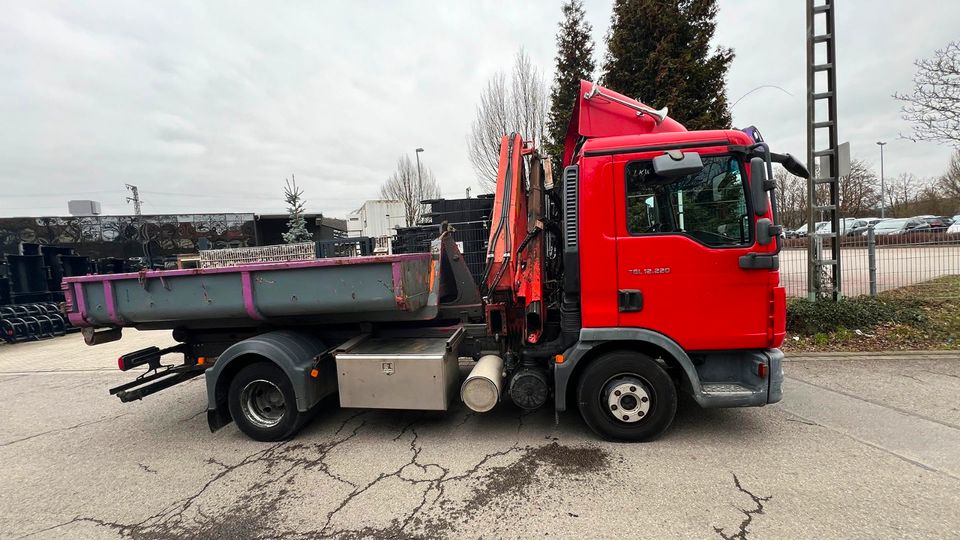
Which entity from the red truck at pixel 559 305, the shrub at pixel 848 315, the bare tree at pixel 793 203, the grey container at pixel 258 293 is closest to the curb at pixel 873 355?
the shrub at pixel 848 315

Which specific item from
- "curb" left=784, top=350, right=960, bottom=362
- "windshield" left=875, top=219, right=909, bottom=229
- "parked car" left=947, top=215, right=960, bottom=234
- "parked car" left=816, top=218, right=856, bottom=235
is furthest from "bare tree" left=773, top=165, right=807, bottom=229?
"curb" left=784, top=350, right=960, bottom=362

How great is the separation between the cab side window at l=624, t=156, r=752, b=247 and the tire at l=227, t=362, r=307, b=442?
3570 mm

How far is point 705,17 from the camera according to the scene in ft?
29.4

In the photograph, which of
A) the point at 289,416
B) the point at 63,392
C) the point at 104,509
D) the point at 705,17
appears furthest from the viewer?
the point at 705,17

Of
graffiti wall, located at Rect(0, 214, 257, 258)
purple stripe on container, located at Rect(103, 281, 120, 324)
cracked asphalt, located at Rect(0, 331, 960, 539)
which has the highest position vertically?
graffiti wall, located at Rect(0, 214, 257, 258)

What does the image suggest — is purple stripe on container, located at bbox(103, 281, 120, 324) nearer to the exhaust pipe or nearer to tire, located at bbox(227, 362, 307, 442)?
tire, located at bbox(227, 362, 307, 442)

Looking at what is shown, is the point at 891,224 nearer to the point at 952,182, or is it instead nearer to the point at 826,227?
the point at 952,182

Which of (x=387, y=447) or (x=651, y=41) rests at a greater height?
(x=651, y=41)

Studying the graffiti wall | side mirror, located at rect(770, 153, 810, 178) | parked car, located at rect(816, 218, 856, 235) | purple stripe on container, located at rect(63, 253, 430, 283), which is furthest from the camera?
the graffiti wall

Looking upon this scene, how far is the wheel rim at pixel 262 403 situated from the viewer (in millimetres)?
4020

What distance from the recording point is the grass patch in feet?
19.4

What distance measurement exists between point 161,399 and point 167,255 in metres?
18.8

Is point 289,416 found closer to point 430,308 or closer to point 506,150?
point 430,308

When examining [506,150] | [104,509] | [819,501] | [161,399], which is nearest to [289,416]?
[104,509]
